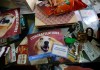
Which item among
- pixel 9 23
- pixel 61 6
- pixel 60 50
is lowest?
pixel 60 50

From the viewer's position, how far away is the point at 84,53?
103 cm

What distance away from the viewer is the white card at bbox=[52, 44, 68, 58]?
3.30 feet

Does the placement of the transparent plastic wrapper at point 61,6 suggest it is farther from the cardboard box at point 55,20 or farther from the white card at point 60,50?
the white card at point 60,50

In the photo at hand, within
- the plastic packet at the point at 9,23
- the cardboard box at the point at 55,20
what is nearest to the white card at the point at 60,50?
the cardboard box at the point at 55,20

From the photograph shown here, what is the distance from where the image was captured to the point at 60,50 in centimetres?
101

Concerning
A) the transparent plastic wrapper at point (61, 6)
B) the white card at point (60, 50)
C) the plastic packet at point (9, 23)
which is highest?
the transparent plastic wrapper at point (61, 6)

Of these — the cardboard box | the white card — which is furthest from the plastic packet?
the white card

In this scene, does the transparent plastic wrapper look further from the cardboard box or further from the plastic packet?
the plastic packet

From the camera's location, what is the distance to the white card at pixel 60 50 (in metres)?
1.01

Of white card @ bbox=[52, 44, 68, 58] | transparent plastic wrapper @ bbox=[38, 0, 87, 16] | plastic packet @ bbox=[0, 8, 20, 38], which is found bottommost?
white card @ bbox=[52, 44, 68, 58]

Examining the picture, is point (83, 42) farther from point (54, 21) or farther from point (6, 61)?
point (6, 61)

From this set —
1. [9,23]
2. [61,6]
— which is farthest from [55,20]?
[9,23]

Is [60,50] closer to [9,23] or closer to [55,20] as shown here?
[55,20]

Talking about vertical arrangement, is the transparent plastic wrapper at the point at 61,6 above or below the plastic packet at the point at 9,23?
above
